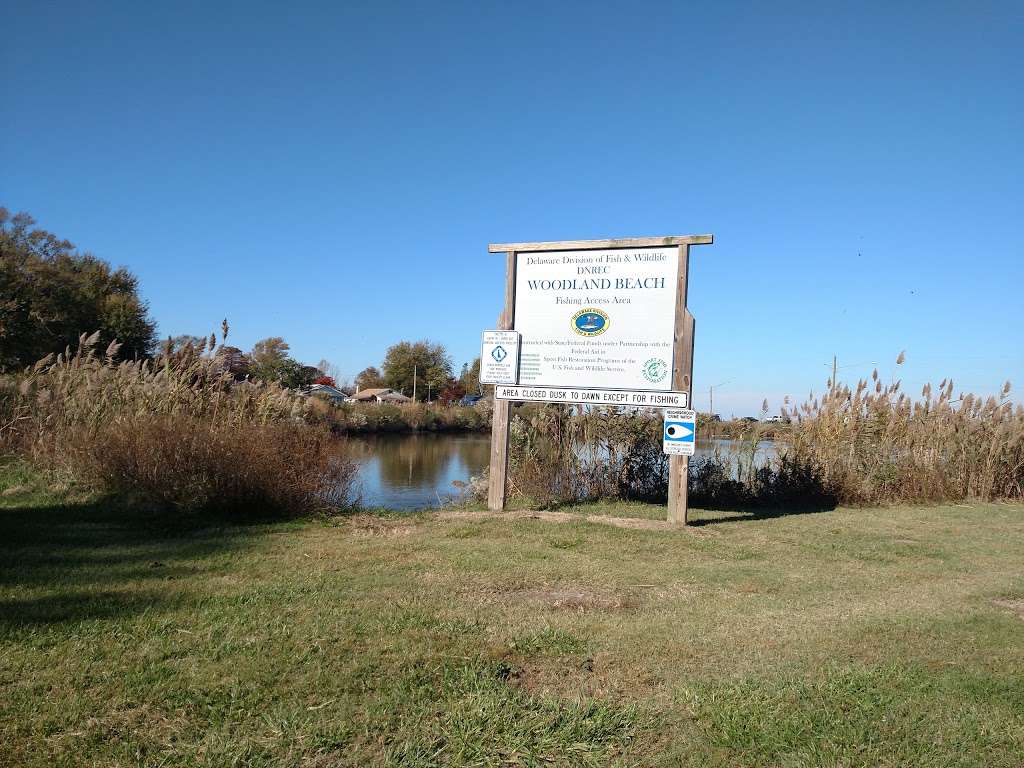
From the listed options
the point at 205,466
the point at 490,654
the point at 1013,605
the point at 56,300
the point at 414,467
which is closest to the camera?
the point at 490,654

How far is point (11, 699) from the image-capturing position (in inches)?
121

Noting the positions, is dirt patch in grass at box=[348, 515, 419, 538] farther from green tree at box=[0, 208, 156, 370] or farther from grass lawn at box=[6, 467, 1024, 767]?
green tree at box=[0, 208, 156, 370]

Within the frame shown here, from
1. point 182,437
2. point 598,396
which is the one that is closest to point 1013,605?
point 598,396

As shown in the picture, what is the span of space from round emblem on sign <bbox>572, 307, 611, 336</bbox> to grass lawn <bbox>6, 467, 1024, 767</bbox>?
2.93 meters

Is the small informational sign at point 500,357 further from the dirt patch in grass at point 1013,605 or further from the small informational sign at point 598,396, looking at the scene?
the dirt patch in grass at point 1013,605

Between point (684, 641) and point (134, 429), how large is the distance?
662cm

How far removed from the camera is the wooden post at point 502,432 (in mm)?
9211

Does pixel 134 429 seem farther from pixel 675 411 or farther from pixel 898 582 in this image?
pixel 898 582

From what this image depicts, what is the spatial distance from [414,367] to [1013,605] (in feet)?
205

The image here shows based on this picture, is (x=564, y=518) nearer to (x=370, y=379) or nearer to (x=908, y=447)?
(x=908, y=447)

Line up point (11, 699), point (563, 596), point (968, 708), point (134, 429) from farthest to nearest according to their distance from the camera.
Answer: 1. point (134, 429)
2. point (563, 596)
3. point (968, 708)
4. point (11, 699)

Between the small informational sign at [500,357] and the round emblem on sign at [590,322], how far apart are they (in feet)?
2.55

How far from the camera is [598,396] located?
881 centimetres

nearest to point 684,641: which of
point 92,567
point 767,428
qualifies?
point 92,567
